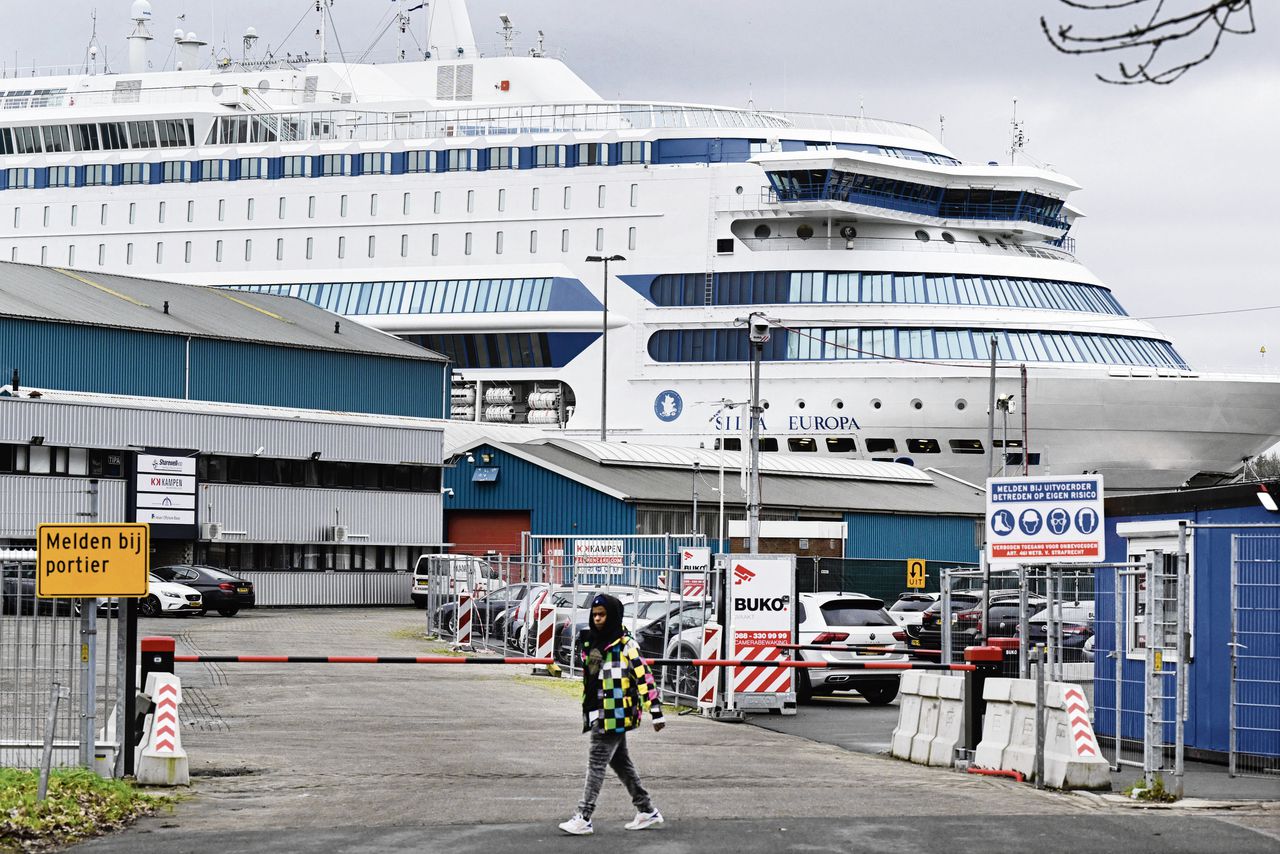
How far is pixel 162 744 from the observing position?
14.3 m

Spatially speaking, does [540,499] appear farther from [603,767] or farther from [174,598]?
[603,767]

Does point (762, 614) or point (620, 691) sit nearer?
point (620, 691)

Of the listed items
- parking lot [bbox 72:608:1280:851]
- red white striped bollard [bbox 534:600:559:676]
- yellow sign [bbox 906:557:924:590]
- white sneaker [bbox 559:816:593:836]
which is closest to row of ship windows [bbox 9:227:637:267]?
yellow sign [bbox 906:557:924:590]

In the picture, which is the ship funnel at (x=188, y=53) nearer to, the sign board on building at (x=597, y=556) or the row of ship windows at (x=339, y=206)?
the row of ship windows at (x=339, y=206)

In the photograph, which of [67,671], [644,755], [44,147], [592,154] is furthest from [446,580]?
[44,147]

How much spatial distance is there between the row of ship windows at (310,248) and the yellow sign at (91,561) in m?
62.5

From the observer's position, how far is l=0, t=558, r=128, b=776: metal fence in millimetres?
13492

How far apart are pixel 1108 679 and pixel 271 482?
3633cm

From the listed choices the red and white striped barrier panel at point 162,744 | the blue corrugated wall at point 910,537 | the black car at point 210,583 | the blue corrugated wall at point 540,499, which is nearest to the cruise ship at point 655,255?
the blue corrugated wall at point 910,537

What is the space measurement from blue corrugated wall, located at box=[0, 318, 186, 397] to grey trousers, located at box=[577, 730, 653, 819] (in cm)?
4026

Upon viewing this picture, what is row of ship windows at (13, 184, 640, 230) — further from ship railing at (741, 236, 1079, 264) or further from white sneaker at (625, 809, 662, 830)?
white sneaker at (625, 809, 662, 830)

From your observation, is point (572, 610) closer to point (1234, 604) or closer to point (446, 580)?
point (446, 580)

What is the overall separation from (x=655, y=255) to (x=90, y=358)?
28.5 meters

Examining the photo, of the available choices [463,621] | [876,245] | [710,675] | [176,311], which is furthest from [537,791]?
[876,245]
